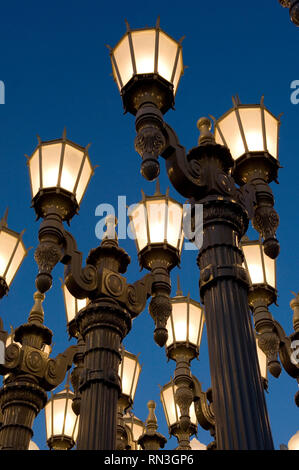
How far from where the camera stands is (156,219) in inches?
297

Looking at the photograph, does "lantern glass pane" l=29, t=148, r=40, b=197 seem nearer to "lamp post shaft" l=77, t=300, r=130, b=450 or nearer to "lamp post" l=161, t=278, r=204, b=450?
"lamp post shaft" l=77, t=300, r=130, b=450

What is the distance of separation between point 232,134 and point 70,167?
1996 millimetres

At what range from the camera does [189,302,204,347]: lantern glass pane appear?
8203 mm

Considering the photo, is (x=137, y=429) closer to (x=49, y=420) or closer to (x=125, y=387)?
(x=49, y=420)

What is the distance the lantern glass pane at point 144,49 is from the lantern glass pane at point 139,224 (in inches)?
85.3

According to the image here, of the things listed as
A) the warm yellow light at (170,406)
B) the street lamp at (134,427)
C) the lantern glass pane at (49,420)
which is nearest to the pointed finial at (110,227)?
the warm yellow light at (170,406)

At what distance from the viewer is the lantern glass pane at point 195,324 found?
8203 millimetres

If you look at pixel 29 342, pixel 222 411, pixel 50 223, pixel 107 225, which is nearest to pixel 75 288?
pixel 50 223

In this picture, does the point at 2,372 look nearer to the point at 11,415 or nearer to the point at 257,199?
the point at 11,415

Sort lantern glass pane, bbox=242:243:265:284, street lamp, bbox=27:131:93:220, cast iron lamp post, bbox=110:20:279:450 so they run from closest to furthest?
cast iron lamp post, bbox=110:20:279:450, street lamp, bbox=27:131:93:220, lantern glass pane, bbox=242:243:265:284

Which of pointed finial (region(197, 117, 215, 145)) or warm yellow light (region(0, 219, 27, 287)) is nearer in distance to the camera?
pointed finial (region(197, 117, 215, 145))

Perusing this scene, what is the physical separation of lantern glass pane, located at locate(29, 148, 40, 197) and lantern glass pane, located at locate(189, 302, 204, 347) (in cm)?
299

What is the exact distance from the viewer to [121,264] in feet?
25.3

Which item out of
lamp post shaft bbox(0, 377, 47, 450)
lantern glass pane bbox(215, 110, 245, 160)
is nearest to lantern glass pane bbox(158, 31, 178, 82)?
lantern glass pane bbox(215, 110, 245, 160)
